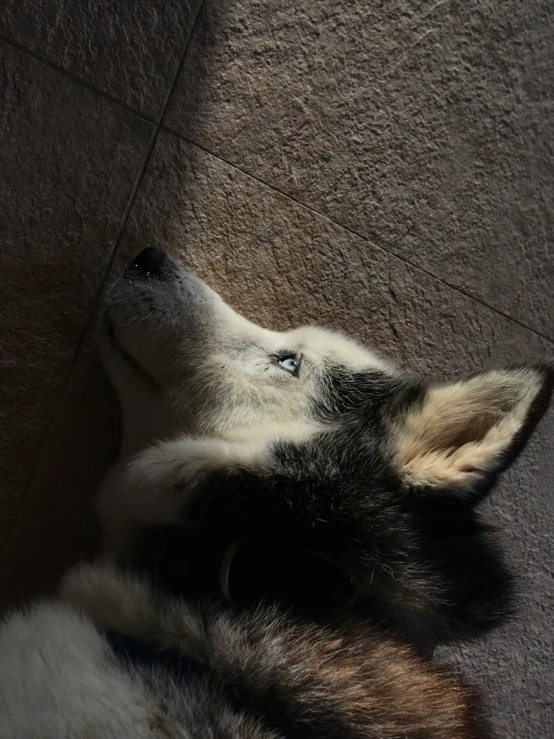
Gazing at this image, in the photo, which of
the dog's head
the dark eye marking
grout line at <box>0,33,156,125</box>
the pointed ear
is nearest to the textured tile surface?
grout line at <box>0,33,156,125</box>

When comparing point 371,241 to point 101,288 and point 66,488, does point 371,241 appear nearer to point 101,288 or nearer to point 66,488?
point 101,288

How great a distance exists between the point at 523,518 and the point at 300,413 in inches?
57.0

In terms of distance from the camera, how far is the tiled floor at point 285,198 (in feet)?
6.84

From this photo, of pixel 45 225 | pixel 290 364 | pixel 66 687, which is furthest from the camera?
pixel 45 225

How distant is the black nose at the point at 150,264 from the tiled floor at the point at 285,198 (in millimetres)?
183

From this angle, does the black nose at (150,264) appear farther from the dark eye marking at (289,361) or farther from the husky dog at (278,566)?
the dark eye marking at (289,361)

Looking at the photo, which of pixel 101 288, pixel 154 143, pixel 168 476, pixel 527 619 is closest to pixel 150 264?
pixel 101 288

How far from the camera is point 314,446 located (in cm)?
169

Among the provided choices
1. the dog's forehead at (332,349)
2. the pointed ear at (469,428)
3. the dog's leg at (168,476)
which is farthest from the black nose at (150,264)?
the pointed ear at (469,428)

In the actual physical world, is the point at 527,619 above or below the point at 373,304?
below

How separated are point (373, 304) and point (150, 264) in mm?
911

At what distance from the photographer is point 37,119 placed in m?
2.05

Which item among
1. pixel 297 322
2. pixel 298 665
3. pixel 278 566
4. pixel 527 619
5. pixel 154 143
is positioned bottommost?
pixel 527 619

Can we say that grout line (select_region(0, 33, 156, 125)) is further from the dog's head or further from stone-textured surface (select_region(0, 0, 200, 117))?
the dog's head
